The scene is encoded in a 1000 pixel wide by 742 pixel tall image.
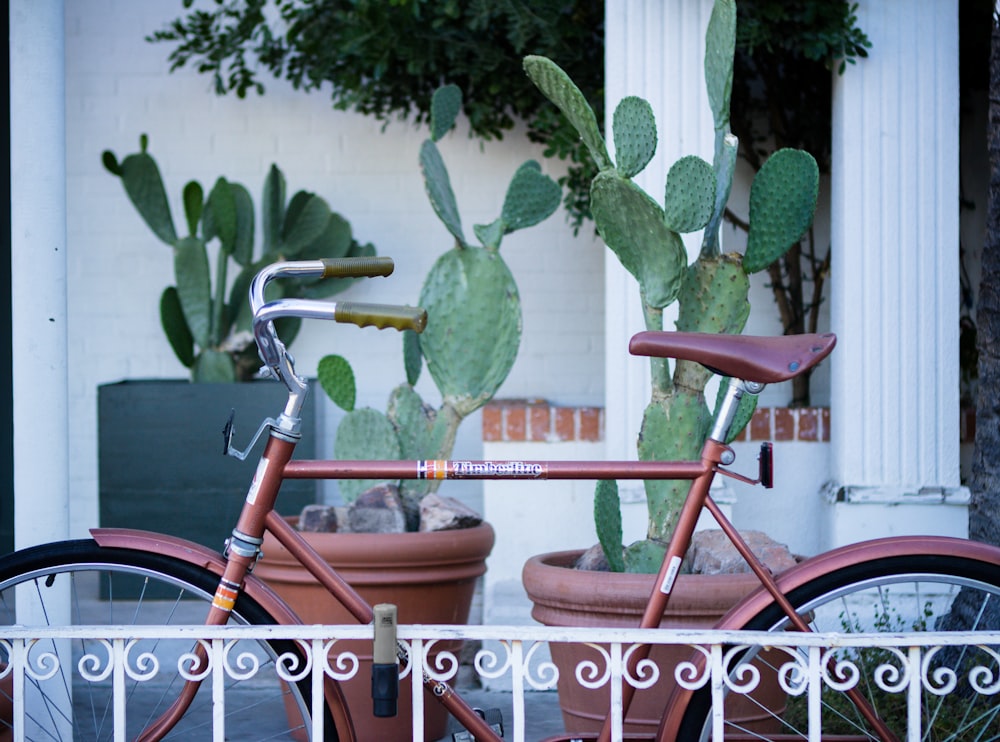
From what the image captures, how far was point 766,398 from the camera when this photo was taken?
181 inches

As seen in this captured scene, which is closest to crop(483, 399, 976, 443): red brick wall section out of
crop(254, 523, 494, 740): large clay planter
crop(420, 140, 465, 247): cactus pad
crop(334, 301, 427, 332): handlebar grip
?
crop(420, 140, 465, 247): cactus pad

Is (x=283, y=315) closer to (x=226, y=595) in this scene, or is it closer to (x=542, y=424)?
(x=226, y=595)

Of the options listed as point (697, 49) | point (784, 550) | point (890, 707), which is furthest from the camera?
point (697, 49)

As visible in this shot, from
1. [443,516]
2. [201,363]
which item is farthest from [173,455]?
[443,516]

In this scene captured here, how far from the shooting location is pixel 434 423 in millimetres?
2973

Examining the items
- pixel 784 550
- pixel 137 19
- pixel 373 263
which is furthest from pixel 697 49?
pixel 137 19

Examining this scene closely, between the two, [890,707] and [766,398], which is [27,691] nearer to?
[890,707]

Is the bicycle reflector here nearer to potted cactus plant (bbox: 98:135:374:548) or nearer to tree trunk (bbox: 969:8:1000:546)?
tree trunk (bbox: 969:8:1000:546)

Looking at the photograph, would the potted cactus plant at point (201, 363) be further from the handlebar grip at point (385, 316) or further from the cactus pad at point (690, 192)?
the handlebar grip at point (385, 316)

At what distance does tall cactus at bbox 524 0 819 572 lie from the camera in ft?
7.64

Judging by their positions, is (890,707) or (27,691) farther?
(890,707)

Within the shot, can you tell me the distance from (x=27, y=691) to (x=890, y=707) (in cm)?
187

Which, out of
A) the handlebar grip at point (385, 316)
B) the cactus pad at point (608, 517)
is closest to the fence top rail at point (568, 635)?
the handlebar grip at point (385, 316)

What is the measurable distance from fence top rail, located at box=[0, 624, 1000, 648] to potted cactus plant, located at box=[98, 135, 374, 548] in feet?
7.65
